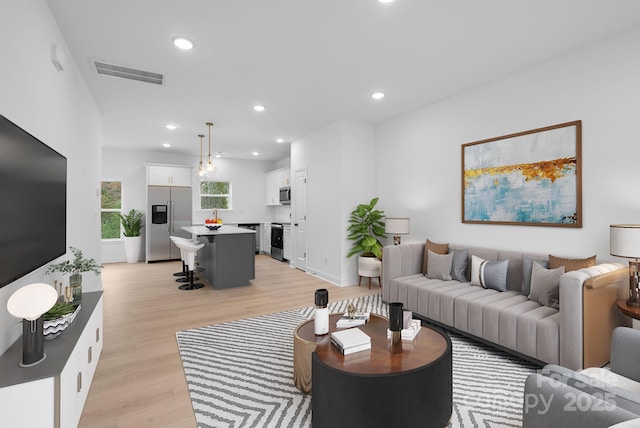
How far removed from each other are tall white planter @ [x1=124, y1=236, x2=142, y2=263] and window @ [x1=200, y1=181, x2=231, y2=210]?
5.90 feet

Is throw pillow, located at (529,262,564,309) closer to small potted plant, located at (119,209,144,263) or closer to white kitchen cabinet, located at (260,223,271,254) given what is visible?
white kitchen cabinet, located at (260,223,271,254)

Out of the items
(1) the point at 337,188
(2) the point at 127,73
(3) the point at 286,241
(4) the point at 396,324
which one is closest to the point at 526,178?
(4) the point at 396,324

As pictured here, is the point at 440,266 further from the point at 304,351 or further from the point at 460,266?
the point at 304,351

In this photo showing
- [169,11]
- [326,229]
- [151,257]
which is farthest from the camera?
[151,257]

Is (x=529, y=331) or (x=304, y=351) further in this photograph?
(x=529, y=331)

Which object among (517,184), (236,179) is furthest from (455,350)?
(236,179)

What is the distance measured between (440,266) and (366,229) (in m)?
1.54

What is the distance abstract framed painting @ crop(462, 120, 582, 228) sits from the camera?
9.96 ft

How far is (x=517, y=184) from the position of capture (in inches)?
136

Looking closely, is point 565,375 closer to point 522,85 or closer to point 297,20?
point 297,20

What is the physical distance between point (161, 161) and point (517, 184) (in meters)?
7.78

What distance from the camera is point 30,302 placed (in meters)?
1.48

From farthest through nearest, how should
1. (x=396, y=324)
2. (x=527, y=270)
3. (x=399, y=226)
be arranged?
(x=399, y=226)
(x=527, y=270)
(x=396, y=324)

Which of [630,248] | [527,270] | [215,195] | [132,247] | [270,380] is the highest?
[215,195]
